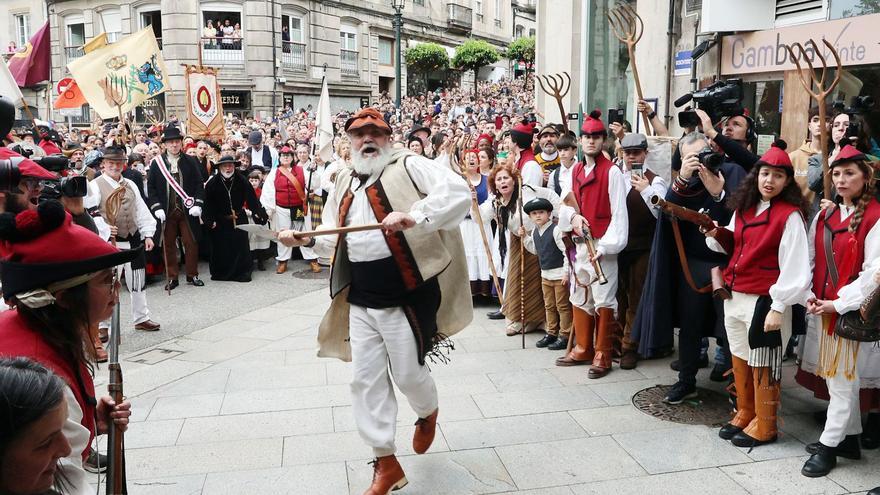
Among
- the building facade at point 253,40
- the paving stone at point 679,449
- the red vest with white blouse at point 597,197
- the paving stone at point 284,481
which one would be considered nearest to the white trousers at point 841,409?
the paving stone at point 679,449

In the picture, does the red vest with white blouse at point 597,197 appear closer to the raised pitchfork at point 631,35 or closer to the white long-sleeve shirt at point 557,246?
the white long-sleeve shirt at point 557,246

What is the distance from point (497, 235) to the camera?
8.21 m

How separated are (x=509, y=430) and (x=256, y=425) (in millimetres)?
1745

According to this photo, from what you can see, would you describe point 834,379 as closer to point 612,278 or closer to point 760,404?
point 760,404

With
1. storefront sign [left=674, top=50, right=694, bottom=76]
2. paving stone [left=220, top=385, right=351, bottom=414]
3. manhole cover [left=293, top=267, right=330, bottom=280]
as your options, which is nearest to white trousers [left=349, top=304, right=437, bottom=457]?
paving stone [left=220, top=385, right=351, bottom=414]

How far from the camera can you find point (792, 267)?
4.14m

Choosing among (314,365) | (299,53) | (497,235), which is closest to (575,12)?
(497,235)

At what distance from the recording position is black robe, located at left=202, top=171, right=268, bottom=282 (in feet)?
34.9

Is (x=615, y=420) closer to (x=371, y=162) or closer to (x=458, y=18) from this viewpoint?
(x=371, y=162)

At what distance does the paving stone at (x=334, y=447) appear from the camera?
177 inches

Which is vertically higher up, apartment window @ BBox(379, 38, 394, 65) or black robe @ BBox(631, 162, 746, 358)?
apartment window @ BBox(379, 38, 394, 65)

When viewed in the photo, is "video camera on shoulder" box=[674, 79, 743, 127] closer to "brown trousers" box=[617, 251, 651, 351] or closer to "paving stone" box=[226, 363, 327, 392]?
"brown trousers" box=[617, 251, 651, 351]

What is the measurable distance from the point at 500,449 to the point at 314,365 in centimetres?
236

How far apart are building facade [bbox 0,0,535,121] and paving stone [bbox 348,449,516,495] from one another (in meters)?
22.7
